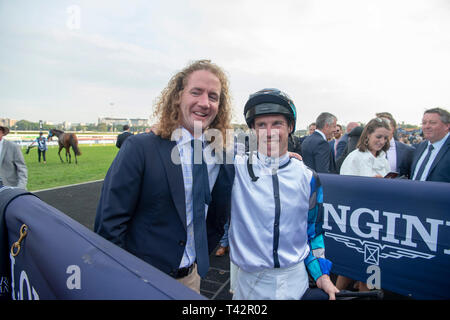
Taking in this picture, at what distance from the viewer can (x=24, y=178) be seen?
4.78 meters

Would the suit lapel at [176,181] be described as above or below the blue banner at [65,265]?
above

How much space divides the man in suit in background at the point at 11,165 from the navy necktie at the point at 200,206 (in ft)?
15.0

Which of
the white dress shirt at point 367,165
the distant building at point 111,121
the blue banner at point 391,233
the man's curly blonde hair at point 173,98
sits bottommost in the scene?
the blue banner at point 391,233

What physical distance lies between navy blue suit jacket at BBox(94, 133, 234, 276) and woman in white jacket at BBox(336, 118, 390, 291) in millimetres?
2788

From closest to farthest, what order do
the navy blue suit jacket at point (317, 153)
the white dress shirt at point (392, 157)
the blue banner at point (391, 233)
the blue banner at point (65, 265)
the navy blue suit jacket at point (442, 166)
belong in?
1. the blue banner at point (65, 265)
2. the blue banner at point (391, 233)
3. the navy blue suit jacket at point (442, 166)
4. the white dress shirt at point (392, 157)
5. the navy blue suit jacket at point (317, 153)

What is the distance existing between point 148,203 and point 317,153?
11.9 feet

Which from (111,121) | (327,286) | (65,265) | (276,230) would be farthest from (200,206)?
(111,121)

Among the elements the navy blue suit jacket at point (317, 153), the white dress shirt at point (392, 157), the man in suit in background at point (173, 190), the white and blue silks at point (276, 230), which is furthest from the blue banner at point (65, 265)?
the white dress shirt at point (392, 157)

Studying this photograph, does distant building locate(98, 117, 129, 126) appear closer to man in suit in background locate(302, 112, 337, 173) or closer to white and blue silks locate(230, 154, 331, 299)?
man in suit in background locate(302, 112, 337, 173)

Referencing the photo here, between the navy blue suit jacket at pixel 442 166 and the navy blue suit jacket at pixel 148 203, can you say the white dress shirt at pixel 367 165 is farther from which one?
the navy blue suit jacket at pixel 148 203

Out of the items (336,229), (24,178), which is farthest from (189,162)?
(24,178)

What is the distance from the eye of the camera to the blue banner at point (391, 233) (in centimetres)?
254

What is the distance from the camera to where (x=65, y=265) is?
3.75 feet
